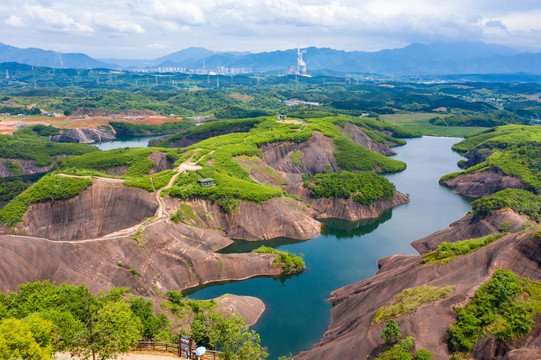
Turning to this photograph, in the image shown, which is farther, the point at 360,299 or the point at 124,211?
the point at 124,211

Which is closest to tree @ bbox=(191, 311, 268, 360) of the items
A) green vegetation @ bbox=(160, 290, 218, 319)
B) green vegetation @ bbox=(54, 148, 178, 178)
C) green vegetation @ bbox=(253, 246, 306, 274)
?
green vegetation @ bbox=(160, 290, 218, 319)

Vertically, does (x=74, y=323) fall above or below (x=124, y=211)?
above

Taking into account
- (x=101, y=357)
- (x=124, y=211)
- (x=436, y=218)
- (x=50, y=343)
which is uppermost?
(x=50, y=343)

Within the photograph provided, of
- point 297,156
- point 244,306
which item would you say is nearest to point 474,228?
point 244,306

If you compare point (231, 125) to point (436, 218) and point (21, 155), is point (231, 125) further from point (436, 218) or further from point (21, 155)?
point (436, 218)

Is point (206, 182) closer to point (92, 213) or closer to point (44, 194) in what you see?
point (92, 213)

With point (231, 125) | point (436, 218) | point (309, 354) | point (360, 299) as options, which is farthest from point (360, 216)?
point (231, 125)

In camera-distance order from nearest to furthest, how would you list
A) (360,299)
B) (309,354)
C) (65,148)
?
(309,354) → (360,299) → (65,148)
